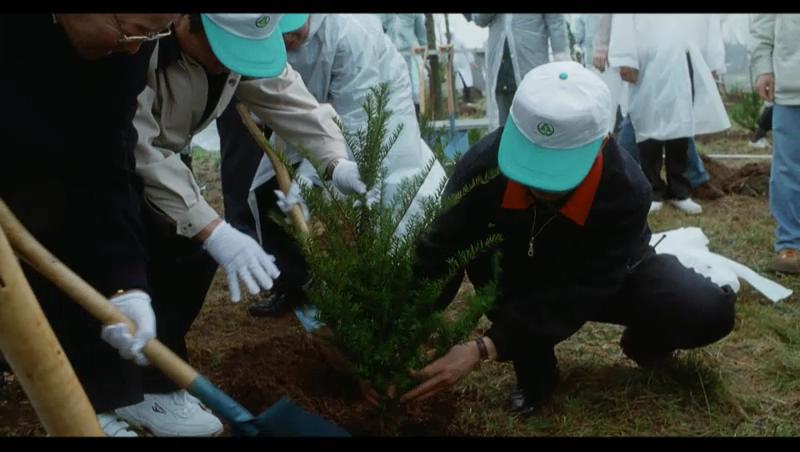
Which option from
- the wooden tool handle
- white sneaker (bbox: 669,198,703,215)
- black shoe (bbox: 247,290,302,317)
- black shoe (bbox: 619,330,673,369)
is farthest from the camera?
white sneaker (bbox: 669,198,703,215)

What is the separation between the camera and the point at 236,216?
4.00m

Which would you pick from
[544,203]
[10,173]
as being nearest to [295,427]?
[10,173]

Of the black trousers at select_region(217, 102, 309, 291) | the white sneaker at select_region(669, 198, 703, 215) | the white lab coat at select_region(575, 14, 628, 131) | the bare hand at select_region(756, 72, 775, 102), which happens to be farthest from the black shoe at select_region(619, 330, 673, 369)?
the white sneaker at select_region(669, 198, 703, 215)

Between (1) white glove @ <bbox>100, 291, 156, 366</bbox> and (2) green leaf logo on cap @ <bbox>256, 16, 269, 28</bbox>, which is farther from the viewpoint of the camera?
(2) green leaf logo on cap @ <bbox>256, 16, 269, 28</bbox>

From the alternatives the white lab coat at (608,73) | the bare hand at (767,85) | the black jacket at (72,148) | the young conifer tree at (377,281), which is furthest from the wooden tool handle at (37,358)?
the white lab coat at (608,73)

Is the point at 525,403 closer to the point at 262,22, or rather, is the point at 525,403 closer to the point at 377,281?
the point at 377,281

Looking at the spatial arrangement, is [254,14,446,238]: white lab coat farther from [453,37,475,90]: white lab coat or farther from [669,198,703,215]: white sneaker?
[453,37,475,90]: white lab coat

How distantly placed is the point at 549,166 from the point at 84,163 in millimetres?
1131

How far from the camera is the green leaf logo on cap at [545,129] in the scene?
7.48 feet

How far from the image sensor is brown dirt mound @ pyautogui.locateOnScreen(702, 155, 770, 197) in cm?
599

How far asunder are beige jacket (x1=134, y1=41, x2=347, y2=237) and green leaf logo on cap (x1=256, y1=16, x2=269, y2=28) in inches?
9.9

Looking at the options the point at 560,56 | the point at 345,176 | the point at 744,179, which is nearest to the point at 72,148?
the point at 345,176

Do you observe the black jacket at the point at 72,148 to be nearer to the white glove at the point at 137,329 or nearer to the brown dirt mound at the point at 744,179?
the white glove at the point at 137,329

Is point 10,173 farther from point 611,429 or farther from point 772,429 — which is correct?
point 772,429
